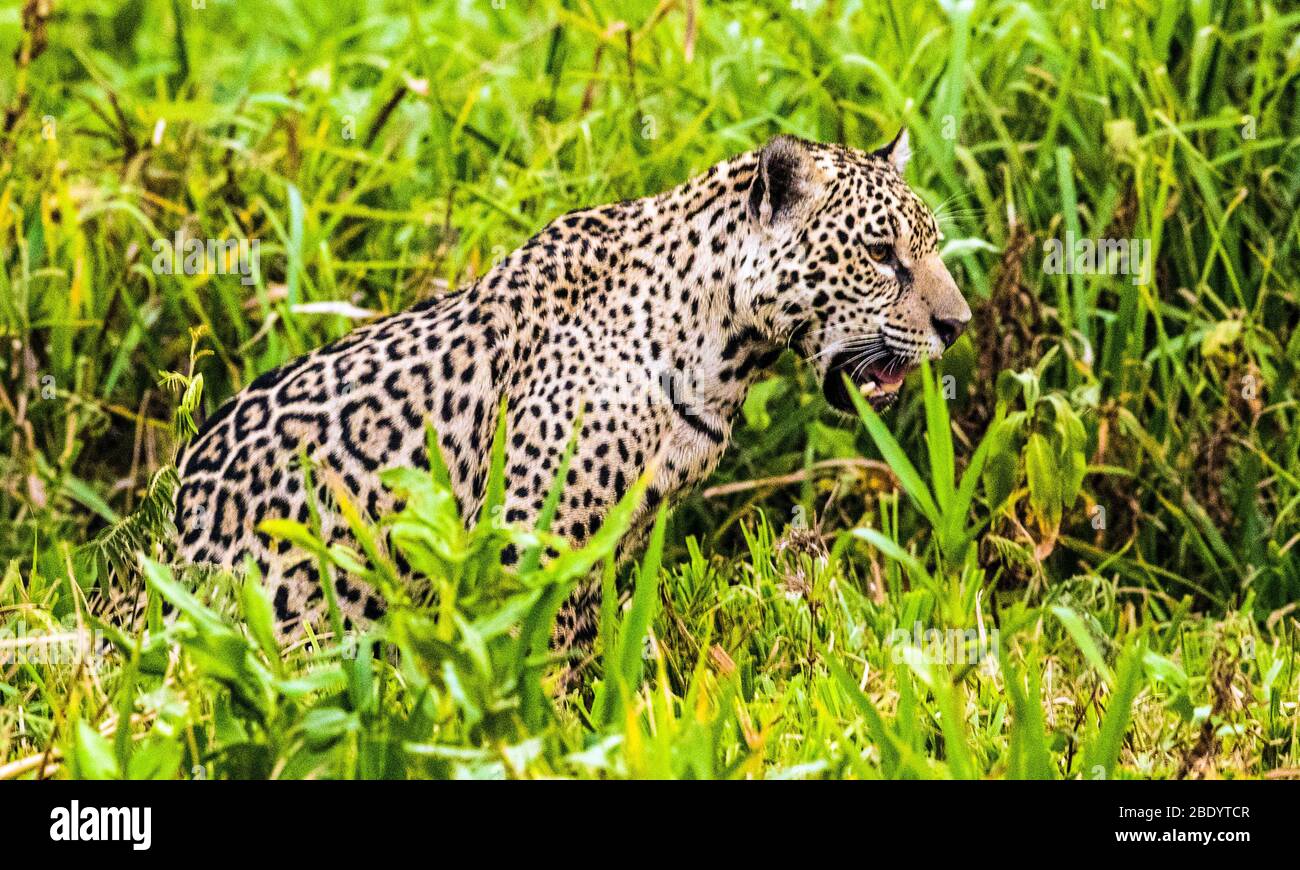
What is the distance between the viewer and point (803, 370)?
5.68m

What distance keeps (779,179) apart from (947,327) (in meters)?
0.54

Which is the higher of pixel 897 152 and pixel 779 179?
pixel 897 152

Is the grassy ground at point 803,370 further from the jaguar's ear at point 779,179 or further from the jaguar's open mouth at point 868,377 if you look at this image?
the jaguar's ear at point 779,179

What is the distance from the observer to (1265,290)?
557cm

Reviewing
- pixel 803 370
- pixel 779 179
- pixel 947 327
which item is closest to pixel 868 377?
pixel 947 327

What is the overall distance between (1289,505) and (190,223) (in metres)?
3.63

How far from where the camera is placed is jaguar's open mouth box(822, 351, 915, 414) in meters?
4.40

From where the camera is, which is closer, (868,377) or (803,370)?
(868,377)

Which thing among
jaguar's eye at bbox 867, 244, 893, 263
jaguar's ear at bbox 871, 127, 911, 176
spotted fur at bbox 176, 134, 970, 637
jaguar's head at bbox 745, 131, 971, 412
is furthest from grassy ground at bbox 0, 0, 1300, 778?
jaguar's ear at bbox 871, 127, 911, 176

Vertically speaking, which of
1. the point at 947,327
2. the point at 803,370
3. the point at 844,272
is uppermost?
the point at 844,272

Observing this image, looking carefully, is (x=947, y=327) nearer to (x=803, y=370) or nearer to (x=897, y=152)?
(x=897, y=152)

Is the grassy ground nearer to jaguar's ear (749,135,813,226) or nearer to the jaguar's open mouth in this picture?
the jaguar's open mouth
